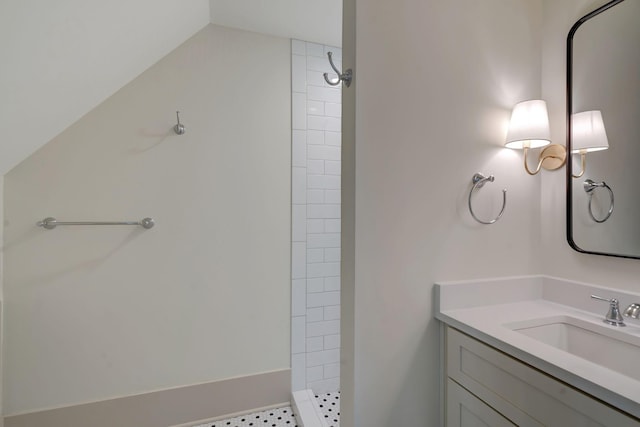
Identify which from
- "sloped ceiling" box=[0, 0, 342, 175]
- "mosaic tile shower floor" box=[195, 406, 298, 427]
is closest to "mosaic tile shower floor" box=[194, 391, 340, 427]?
"mosaic tile shower floor" box=[195, 406, 298, 427]

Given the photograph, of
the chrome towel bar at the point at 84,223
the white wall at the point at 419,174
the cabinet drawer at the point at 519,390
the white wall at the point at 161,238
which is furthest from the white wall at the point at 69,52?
the cabinet drawer at the point at 519,390

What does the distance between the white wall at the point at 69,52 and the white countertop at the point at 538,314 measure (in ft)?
5.33

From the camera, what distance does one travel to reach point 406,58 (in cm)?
Answer: 116

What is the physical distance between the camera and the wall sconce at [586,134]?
1.16 metres

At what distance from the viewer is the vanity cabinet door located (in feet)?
3.15

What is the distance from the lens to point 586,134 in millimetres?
1203

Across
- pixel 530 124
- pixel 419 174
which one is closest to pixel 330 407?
pixel 419 174

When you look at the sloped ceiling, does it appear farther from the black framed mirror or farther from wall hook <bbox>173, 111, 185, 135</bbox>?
the black framed mirror

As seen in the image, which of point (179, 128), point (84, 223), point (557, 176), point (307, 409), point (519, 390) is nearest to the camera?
Answer: point (519, 390)

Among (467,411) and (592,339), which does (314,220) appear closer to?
(467,411)

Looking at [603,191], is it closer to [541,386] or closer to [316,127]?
[541,386]

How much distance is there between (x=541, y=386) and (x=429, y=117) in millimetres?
930

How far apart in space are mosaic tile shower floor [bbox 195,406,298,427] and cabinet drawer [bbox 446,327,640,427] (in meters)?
1.16

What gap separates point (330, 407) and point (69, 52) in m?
2.23
